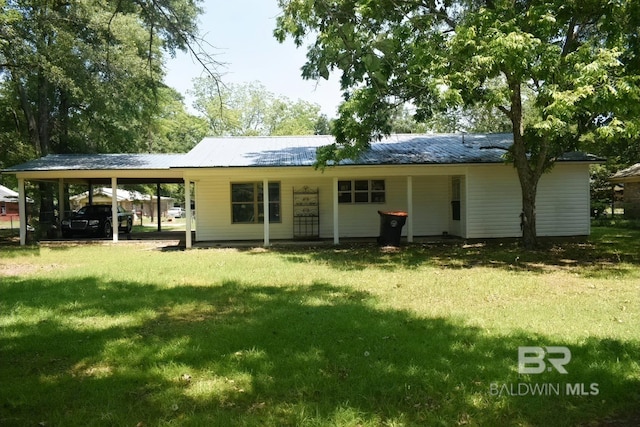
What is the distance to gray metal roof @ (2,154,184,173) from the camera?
672 inches

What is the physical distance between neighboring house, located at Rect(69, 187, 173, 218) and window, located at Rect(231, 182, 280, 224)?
12.1 metres

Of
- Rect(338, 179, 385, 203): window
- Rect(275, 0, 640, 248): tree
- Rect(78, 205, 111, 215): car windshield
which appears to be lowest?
Rect(78, 205, 111, 215): car windshield

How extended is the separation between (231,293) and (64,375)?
12.5 ft

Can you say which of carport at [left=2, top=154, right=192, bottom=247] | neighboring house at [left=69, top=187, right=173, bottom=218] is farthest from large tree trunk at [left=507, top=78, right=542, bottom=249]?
neighboring house at [left=69, top=187, right=173, bottom=218]

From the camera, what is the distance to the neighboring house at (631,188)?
27406 mm

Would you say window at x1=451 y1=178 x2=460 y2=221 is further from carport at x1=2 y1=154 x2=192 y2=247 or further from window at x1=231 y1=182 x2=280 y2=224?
carport at x1=2 y1=154 x2=192 y2=247

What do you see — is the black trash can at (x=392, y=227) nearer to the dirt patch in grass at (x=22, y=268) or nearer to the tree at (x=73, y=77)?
the tree at (x=73, y=77)

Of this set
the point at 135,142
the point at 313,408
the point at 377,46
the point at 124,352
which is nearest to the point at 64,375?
the point at 124,352

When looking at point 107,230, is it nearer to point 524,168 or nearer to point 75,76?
point 75,76

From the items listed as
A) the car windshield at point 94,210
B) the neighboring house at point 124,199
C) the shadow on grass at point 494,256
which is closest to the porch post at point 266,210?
the shadow on grass at point 494,256

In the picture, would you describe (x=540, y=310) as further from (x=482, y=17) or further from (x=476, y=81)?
(x=482, y=17)

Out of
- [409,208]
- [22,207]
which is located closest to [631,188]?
[409,208]

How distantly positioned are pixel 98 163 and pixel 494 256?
14800 millimetres

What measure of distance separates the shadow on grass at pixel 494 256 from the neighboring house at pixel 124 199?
58.2 feet
